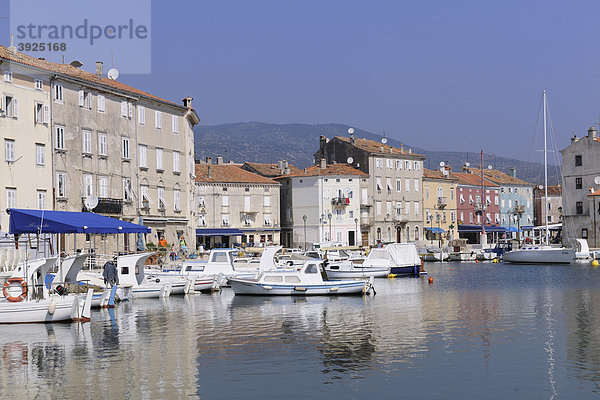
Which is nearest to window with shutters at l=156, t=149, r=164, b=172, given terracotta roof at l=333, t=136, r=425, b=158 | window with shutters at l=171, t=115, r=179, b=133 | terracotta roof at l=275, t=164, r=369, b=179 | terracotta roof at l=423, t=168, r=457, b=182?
window with shutters at l=171, t=115, r=179, b=133

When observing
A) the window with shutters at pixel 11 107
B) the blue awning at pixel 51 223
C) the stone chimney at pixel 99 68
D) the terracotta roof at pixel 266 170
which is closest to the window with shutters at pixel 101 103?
the stone chimney at pixel 99 68

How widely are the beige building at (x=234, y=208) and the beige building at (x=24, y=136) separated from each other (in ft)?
153

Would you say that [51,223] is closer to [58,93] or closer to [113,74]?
[58,93]

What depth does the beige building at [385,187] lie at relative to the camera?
11744 cm

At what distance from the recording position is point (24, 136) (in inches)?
2127

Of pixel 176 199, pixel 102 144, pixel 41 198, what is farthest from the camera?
pixel 176 199

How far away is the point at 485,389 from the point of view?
20.0 meters

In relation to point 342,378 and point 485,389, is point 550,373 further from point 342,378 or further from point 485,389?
point 342,378

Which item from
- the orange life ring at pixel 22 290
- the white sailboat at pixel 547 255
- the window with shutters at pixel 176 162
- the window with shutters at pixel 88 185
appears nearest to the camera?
the orange life ring at pixel 22 290

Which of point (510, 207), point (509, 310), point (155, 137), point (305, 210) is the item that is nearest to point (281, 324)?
point (509, 310)

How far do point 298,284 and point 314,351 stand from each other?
19.5m

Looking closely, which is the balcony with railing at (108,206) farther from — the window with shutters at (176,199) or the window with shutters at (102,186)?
the window with shutters at (176,199)

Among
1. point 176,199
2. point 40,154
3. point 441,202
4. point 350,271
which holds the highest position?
point 40,154

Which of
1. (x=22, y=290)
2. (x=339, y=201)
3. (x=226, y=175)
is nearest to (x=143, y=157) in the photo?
(x=22, y=290)
